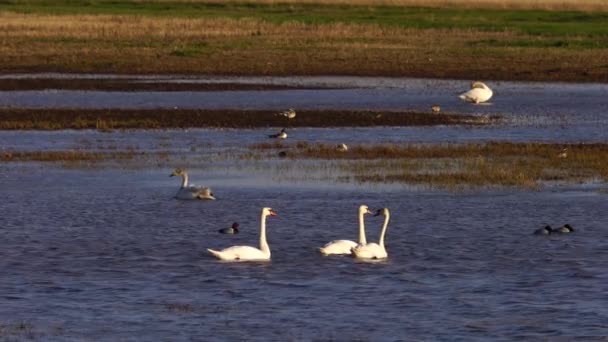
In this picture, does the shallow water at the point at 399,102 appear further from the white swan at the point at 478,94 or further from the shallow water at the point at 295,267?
the shallow water at the point at 295,267

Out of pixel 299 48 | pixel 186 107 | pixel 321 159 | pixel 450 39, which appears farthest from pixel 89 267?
pixel 450 39

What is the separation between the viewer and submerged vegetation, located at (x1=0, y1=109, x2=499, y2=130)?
28.7 meters

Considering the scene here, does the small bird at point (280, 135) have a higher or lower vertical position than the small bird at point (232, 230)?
higher

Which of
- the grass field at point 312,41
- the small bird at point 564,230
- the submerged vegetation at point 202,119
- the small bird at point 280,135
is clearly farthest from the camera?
the grass field at point 312,41

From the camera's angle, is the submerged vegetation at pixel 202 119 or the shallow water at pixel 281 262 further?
the submerged vegetation at pixel 202 119

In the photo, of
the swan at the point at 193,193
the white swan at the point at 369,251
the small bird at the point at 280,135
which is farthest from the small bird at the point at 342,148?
the white swan at the point at 369,251

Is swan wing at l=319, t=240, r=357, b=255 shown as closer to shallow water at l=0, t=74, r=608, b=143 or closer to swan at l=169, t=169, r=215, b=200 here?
swan at l=169, t=169, r=215, b=200

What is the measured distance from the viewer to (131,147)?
2531cm

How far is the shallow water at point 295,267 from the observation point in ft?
40.9

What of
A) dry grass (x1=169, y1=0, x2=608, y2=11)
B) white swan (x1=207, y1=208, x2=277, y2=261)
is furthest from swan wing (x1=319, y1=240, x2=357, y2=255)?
dry grass (x1=169, y1=0, x2=608, y2=11)

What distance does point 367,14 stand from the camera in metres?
67.6

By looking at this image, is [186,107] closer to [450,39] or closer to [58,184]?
[58,184]

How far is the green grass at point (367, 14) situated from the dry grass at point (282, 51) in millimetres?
2528

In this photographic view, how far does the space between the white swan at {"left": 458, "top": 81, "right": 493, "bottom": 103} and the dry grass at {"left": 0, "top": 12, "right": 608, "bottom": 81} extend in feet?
24.7
